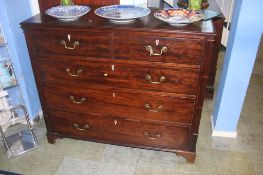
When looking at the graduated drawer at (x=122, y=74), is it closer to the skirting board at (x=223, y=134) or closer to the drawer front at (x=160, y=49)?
the drawer front at (x=160, y=49)

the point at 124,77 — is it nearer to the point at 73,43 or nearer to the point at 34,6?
the point at 73,43

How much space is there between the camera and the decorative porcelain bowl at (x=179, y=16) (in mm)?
1496

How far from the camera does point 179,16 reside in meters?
1.56

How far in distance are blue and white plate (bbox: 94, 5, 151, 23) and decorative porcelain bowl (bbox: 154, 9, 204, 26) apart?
0.42 feet

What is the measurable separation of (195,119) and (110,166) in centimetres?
74

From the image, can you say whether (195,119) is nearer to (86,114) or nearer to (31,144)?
(86,114)

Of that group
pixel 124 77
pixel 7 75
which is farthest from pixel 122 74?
pixel 7 75

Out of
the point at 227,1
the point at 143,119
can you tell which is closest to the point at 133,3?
the point at 143,119

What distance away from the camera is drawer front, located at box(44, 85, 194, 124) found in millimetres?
1711

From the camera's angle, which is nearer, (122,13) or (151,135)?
(122,13)

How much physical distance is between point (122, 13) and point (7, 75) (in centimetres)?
106

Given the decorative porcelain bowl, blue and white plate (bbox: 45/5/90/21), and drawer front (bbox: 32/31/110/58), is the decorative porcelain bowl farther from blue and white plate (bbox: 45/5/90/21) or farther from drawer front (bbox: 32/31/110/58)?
blue and white plate (bbox: 45/5/90/21)

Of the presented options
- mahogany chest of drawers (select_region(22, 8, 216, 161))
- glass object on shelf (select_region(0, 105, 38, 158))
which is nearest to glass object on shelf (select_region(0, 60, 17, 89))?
glass object on shelf (select_region(0, 105, 38, 158))

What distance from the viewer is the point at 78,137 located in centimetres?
206
